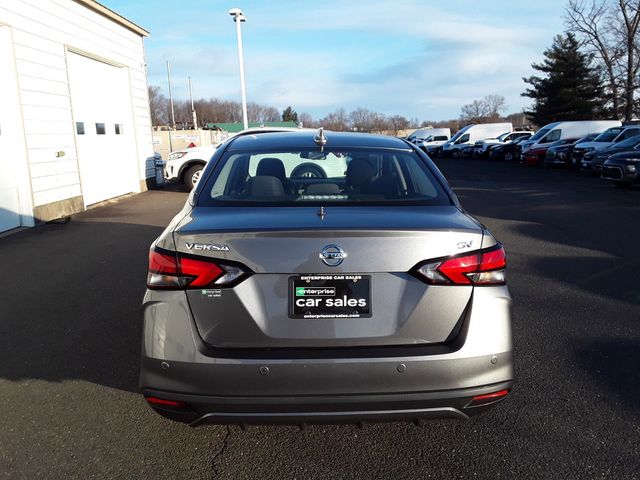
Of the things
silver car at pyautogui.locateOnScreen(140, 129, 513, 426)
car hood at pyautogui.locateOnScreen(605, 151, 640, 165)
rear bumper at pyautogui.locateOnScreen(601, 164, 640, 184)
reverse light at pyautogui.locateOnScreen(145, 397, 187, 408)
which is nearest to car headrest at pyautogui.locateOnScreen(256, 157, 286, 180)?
silver car at pyautogui.locateOnScreen(140, 129, 513, 426)

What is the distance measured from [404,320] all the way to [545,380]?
178cm

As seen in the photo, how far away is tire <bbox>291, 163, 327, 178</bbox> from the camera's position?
14.1ft

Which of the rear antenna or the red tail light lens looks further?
the rear antenna

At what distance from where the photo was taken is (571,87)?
49188 millimetres

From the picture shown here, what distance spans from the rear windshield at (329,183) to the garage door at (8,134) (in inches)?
300

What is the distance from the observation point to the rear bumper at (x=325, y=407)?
2.38 m

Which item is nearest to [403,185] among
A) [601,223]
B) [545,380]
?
Result: [545,380]

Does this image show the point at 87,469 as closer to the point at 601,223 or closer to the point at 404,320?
the point at 404,320

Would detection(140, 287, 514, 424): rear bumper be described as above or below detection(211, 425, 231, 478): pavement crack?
above

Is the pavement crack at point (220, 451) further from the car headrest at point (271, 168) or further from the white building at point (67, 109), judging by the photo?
the white building at point (67, 109)

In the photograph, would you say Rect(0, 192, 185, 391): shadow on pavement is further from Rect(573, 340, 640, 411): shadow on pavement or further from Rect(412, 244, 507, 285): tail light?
Rect(573, 340, 640, 411): shadow on pavement

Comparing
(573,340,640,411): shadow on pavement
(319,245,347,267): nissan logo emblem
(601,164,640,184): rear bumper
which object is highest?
(319,245,347,267): nissan logo emblem

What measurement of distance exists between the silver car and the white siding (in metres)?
9.00

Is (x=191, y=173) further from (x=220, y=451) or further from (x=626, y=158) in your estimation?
(x=220, y=451)
